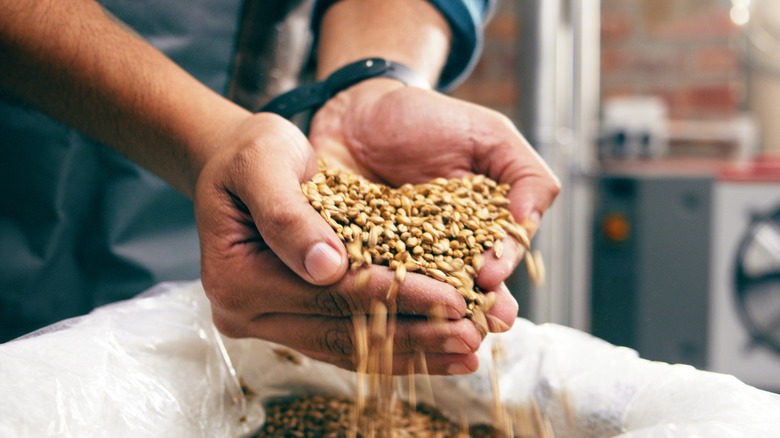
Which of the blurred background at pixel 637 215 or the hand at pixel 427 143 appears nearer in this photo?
the hand at pixel 427 143

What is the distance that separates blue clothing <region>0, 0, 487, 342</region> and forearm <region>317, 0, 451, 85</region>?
0.14ft

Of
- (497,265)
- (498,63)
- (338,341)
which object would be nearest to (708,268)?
(498,63)

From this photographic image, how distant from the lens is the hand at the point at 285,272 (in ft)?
1.70

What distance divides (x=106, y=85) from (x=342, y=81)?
1.10 feet

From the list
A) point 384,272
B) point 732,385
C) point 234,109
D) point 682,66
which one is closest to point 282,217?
point 384,272

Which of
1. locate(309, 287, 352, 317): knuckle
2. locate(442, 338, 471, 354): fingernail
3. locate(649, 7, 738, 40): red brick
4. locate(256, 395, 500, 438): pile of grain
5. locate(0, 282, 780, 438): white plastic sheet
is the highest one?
locate(649, 7, 738, 40): red brick

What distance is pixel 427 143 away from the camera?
78cm

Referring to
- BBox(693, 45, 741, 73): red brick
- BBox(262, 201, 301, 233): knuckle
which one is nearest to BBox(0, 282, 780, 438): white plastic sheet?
BBox(262, 201, 301, 233): knuckle

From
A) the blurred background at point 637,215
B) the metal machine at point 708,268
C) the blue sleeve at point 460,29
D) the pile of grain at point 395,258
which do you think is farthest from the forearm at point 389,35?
the metal machine at point 708,268

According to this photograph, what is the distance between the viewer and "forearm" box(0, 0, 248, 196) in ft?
2.11

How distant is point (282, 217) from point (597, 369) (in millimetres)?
392

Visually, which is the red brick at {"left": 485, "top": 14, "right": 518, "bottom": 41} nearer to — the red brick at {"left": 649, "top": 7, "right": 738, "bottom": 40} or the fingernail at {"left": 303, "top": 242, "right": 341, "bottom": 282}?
the red brick at {"left": 649, "top": 7, "right": 738, "bottom": 40}

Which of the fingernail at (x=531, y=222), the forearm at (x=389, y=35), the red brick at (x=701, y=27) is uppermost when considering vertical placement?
the red brick at (x=701, y=27)

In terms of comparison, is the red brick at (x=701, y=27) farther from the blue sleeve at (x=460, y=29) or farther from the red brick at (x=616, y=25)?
the blue sleeve at (x=460, y=29)
